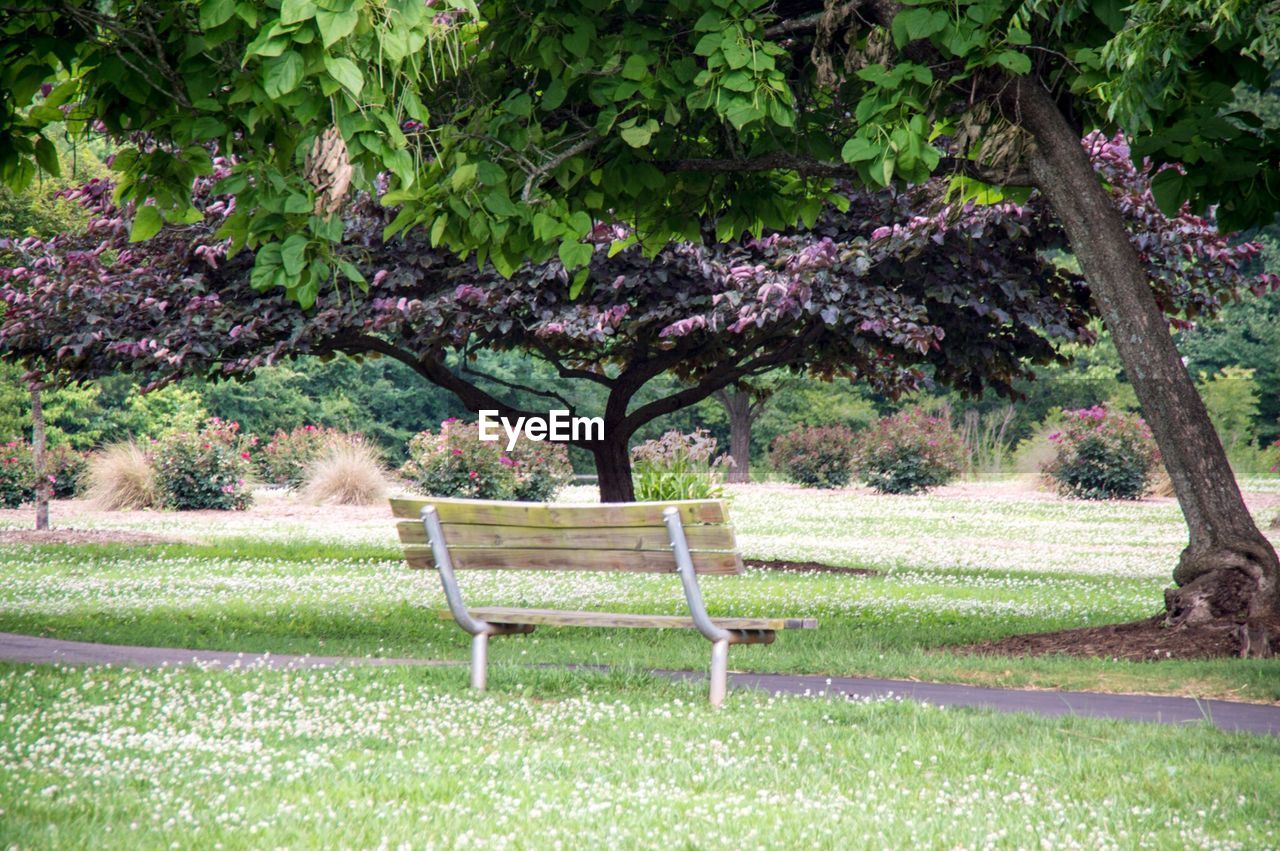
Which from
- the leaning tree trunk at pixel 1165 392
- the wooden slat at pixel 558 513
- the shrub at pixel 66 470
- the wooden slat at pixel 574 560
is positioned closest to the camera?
the wooden slat at pixel 558 513

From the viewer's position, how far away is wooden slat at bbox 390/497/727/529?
593 centimetres

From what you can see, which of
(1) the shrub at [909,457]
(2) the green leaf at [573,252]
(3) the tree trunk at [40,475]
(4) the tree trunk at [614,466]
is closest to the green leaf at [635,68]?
(2) the green leaf at [573,252]

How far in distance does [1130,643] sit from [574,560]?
402cm

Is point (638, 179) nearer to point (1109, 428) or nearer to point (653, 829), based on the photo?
point (653, 829)

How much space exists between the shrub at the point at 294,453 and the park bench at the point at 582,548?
82.2 ft

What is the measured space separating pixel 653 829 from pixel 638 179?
226 inches

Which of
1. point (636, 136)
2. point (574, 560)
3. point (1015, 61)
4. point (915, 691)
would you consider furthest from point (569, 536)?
point (1015, 61)

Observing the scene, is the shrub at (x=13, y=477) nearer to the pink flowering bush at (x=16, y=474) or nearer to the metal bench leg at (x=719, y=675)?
the pink flowering bush at (x=16, y=474)

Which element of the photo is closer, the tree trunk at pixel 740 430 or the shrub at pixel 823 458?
the shrub at pixel 823 458

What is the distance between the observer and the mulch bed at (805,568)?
15523mm

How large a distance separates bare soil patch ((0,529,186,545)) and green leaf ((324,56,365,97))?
14859 mm

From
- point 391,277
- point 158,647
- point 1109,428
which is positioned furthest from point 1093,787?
point 1109,428

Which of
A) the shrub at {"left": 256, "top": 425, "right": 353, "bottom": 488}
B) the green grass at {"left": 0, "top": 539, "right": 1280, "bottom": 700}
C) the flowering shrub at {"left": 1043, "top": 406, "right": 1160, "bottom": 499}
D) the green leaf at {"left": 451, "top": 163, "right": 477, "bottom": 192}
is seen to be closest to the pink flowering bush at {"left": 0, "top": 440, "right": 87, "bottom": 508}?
the shrub at {"left": 256, "top": 425, "right": 353, "bottom": 488}

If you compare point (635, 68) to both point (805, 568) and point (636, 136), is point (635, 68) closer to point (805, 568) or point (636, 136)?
point (636, 136)
